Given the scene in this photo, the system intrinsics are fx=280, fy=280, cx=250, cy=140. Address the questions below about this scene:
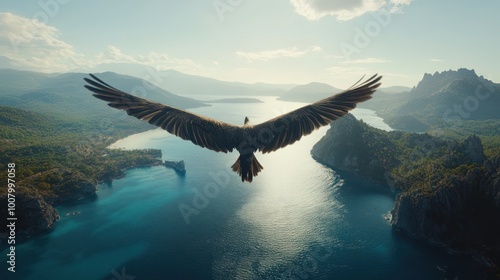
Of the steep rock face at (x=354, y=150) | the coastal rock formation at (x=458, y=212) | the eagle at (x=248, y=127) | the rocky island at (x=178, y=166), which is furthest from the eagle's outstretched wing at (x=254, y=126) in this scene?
the rocky island at (x=178, y=166)

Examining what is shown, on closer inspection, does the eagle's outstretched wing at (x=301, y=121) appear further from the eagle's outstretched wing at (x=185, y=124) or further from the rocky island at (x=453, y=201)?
the rocky island at (x=453, y=201)

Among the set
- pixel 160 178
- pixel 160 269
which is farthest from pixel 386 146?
pixel 160 269

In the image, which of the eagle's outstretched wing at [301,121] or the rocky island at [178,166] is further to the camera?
the rocky island at [178,166]

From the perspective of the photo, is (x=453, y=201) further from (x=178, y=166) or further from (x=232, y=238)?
(x=178, y=166)

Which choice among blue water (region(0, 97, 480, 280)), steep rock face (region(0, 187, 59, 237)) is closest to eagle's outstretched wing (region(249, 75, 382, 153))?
blue water (region(0, 97, 480, 280))

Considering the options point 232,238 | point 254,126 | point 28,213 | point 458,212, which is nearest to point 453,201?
point 458,212

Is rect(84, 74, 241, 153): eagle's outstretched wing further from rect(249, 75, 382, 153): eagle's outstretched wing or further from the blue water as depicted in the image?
the blue water

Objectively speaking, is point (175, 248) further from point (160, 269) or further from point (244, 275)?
point (244, 275)
